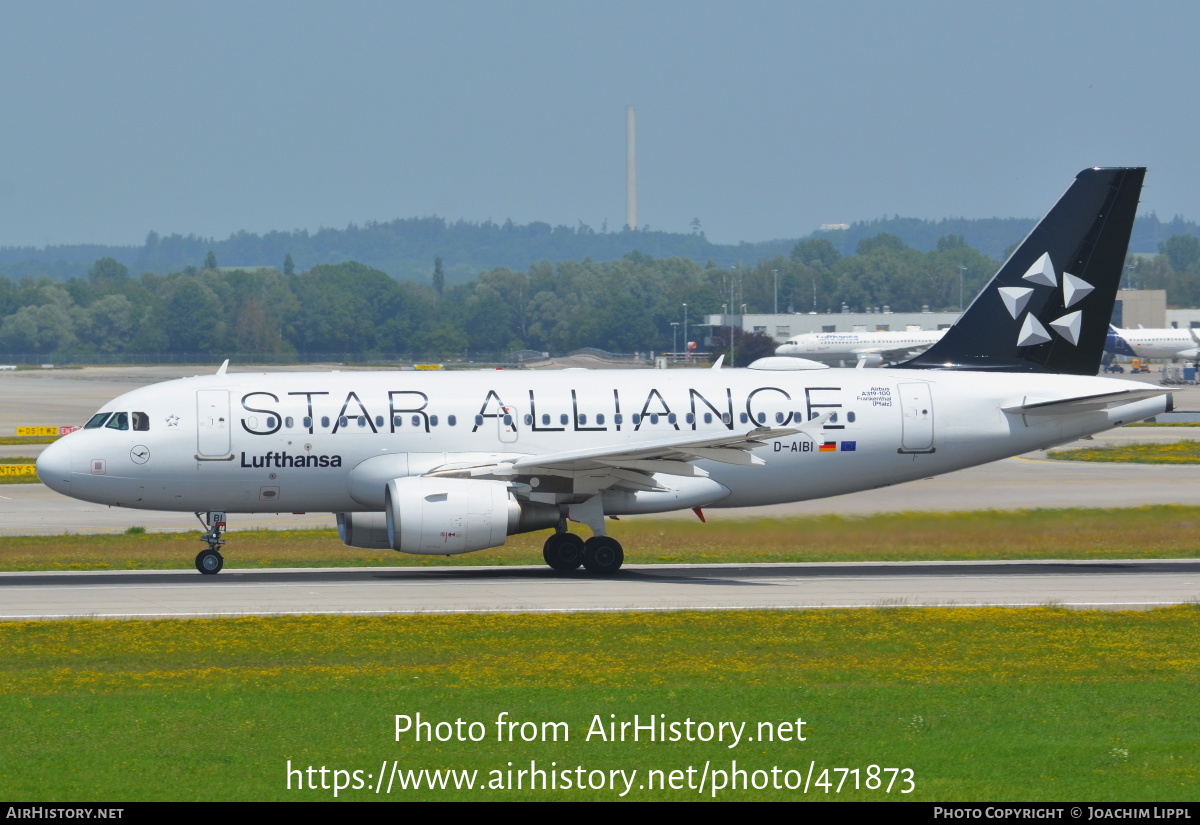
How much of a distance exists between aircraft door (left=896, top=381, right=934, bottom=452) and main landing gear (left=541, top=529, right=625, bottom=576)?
692 cm

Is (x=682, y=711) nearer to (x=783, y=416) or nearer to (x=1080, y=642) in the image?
(x=1080, y=642)

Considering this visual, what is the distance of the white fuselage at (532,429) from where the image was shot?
33.0 metres

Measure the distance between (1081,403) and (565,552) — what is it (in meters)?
11.7

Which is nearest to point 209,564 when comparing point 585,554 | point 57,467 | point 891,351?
point 57,467

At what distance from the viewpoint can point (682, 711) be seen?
18188 mm

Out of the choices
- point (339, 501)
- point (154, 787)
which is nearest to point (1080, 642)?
point (154, 787)

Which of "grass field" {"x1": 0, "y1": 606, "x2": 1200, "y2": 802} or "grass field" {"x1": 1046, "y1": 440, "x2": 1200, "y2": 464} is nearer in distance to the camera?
"grass field" {"x1": 0, "y1": 606, "x2": 1200, "y2": 802}

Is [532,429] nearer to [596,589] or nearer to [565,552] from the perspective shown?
[565,552]

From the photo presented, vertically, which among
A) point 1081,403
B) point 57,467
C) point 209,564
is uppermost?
point 1081,403

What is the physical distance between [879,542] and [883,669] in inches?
609

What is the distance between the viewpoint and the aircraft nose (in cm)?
3262

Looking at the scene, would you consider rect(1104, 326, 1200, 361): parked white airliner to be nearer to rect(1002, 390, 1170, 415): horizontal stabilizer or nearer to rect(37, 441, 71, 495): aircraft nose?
rect(1002, 390, 1170, 415): horizontal stabilizer

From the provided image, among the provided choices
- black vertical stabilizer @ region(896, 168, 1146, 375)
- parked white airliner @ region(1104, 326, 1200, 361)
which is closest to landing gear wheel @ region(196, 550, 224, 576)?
black vertical stabilizer @ region(896, 168, 1146, 375)

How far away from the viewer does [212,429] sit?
33.0m
